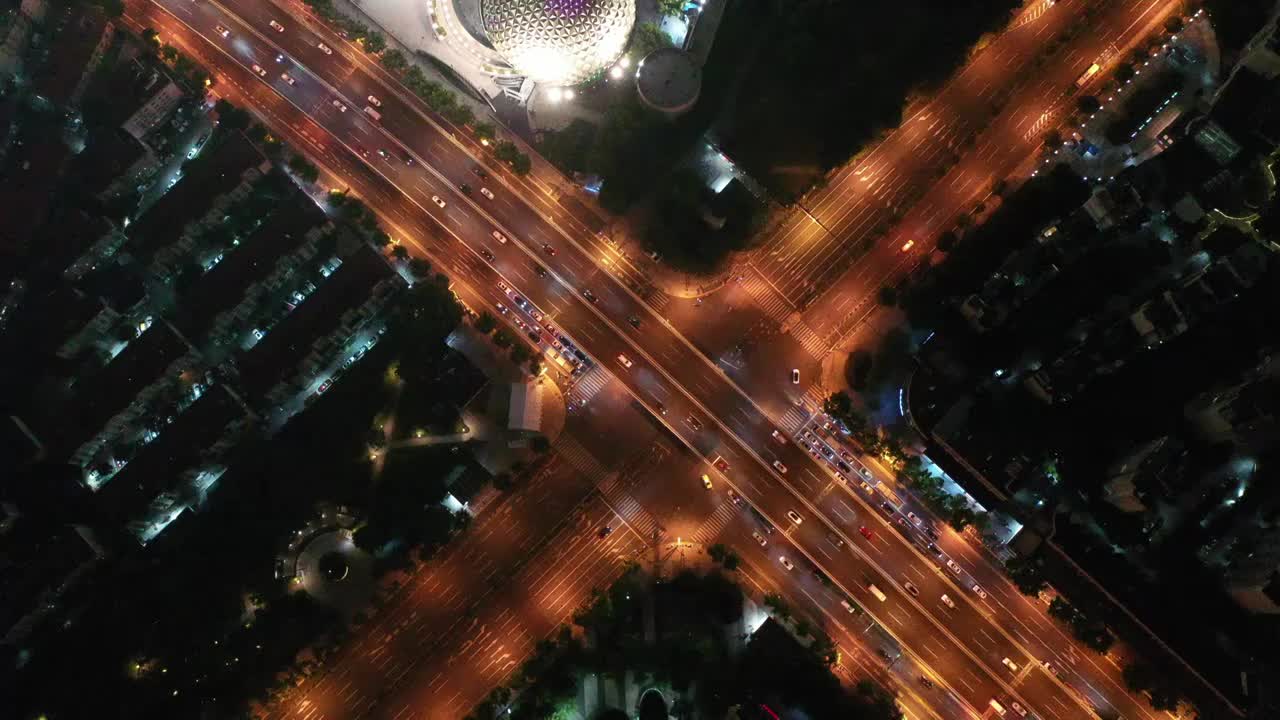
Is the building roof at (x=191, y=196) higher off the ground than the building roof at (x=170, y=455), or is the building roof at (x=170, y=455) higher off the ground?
the building roof at (x=191, y=196)

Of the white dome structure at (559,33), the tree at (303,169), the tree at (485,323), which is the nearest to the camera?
the white dome structure at (559,33)

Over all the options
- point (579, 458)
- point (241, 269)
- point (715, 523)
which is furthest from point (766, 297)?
point (241, 269)

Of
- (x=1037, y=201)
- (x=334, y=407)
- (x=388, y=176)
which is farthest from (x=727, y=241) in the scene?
(x=334, y=407)

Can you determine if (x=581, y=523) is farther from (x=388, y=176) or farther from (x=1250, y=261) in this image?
(x=1250, y=261)

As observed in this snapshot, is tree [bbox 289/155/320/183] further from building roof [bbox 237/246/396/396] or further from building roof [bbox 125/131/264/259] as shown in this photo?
building roof [bbox 237/246/396/396]

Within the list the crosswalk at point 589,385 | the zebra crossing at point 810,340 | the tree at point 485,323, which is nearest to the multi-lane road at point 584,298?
the crosswalk at point 589,385

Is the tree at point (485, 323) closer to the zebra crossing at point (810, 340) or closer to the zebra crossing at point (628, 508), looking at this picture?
the zebra crossing at point (628, 508)
